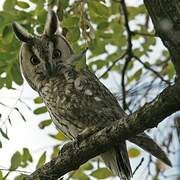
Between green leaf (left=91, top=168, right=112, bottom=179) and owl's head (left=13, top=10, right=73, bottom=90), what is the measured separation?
928 mm

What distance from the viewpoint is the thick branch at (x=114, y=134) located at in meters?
2.93

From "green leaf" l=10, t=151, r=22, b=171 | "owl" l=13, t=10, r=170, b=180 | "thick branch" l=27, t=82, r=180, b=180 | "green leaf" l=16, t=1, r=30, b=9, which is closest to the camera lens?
"thick branch" l=27, t=82, r=180, b=180

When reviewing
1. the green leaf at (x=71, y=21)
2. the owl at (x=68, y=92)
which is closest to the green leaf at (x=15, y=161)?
the owl at (x=68, y=92)

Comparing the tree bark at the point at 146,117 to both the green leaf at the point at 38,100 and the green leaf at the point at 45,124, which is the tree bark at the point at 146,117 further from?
the green leaf at the point at 38,100

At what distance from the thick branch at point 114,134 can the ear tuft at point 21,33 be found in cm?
105

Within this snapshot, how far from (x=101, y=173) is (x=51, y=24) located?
1337 mm

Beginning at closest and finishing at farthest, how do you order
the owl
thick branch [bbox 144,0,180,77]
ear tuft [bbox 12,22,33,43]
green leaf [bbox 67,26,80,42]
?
thick branch [bbox 144,0,180,77]
green leaf [bbox 67,26,80,42]
the owl
ear tuft [bbox 12,22,33,43]

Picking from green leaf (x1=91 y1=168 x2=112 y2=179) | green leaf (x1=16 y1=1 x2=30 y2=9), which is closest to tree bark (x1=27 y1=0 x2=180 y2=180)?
green leaf (x1=91 y1=168 x2=112 y2=179)

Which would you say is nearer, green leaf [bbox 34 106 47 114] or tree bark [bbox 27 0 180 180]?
tree bark [bbox 27 0 180 180]

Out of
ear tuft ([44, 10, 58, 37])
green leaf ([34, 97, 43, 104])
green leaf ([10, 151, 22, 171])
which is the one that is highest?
ear tuft ([44, 10, 58, 37])

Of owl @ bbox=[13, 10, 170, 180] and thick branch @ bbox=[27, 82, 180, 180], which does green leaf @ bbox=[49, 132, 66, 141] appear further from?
thick branch @ bbox=[27, 82, 180, 180]

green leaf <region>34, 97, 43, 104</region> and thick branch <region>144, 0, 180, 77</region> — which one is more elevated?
thick branch <region>144, 0, 180, 77</region>

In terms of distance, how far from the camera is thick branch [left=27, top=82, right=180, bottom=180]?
2.93 meters

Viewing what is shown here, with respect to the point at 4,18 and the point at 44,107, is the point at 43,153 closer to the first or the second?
the point at 44,107
